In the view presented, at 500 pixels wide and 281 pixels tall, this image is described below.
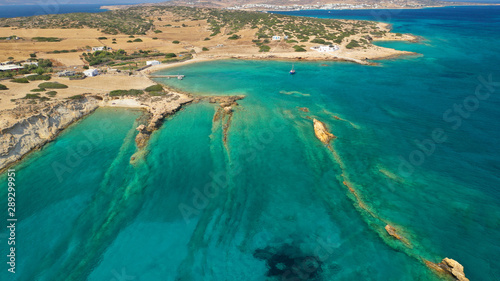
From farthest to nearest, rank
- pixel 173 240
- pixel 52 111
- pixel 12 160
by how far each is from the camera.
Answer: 1. pixel 52 111
2. pixel 12 160
3. pixel 173 240

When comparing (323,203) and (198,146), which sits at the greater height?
(198,146)

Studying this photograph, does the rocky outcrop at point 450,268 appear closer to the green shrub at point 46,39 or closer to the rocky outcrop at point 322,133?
the rocky outcrop at point 322,133

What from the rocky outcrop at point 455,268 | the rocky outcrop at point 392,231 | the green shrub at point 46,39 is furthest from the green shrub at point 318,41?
the green shrub at point 46,39

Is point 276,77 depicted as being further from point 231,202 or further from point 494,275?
point 494,275

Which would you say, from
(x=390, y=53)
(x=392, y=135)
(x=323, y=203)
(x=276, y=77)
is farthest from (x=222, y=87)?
(x=390, y=53)

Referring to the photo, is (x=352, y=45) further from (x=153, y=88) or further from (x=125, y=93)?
(x=125, y=93)

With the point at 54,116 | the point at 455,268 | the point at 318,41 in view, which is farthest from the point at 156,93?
the point at 318,41
